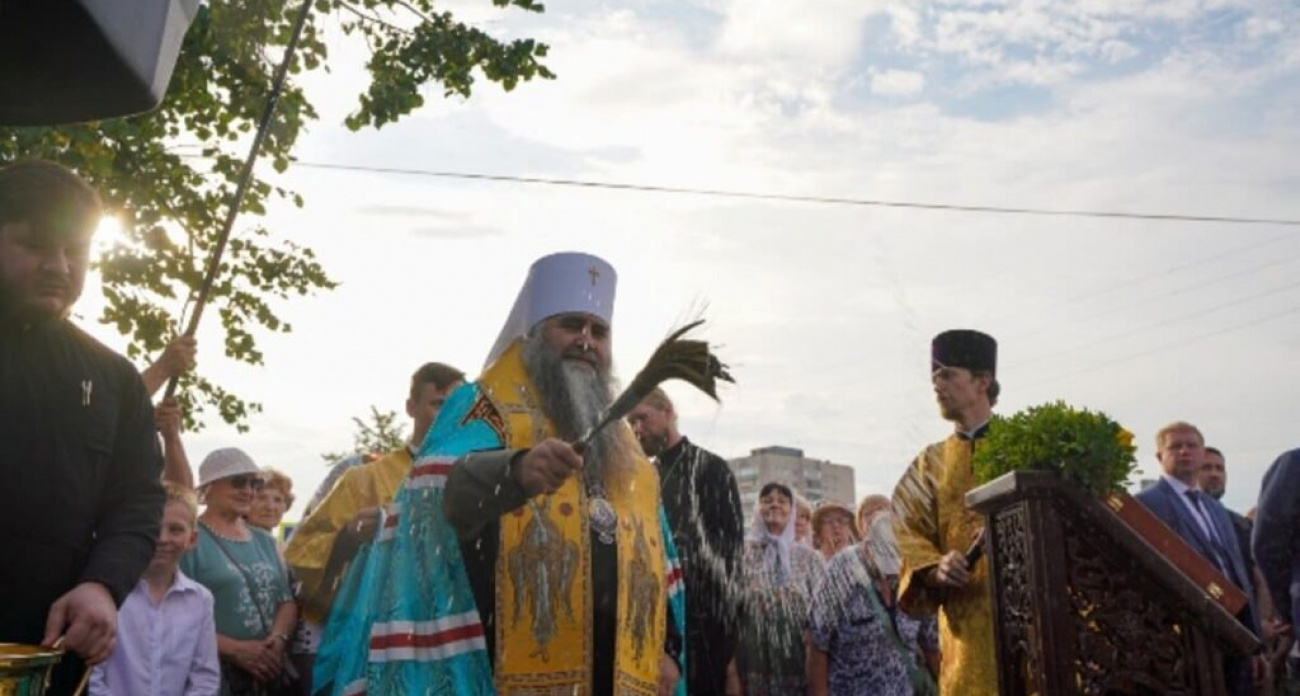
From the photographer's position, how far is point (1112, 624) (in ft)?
13.5

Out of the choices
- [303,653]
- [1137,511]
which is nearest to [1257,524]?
[1137,511]

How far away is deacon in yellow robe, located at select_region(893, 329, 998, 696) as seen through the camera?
5.39 meters

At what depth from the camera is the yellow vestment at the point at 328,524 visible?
6.62 m

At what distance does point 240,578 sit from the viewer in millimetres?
6348

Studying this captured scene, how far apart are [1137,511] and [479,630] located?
2.14m

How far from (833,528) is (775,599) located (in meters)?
1.29

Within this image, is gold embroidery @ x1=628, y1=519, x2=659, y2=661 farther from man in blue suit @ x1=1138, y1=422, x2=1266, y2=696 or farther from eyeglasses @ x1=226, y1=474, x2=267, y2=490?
man in blue suit @ x1=1138, y1=422, x2=1266, y2=696

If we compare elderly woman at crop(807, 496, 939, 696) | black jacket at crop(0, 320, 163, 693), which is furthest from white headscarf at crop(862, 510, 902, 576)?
black jacket at crop(0, 320, 163, 693)

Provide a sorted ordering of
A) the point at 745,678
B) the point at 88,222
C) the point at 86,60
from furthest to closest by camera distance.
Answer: the point at 745,678 → the point at 88,222 → the point at 86,60

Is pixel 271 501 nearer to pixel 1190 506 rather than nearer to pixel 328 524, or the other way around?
pixel 328 524

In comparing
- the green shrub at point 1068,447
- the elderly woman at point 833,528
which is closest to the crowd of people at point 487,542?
the green shrub at point 1068,447

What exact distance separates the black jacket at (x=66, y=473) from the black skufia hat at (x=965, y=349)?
3.62m

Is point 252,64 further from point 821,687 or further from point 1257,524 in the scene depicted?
point 1257,524

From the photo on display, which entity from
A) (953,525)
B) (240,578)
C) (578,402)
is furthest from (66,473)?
(953,525)
